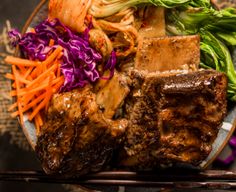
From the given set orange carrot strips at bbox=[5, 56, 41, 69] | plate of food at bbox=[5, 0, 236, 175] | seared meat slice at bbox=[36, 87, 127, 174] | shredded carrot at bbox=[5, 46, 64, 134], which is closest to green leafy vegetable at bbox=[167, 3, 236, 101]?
plate of food at bbox=[5, 0, 236, 175]

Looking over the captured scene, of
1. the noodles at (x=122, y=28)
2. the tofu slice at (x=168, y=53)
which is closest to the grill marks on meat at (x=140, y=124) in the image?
the tofu slice at (x=168, y=53)

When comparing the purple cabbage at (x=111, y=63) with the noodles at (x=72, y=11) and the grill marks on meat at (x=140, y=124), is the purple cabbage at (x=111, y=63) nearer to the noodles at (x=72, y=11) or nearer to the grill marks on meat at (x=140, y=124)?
the grill marks on meat at (x=140, y=124)

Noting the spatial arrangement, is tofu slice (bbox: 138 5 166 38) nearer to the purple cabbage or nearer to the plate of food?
the plate of food

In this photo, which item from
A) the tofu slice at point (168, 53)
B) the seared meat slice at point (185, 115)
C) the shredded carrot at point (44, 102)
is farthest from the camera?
the shredded carrot at point (44, 102)

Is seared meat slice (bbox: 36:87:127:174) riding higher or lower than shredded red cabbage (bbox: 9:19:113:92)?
lower

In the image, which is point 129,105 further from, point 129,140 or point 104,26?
point 104,26

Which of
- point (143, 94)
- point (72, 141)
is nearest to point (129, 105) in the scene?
point (143, 94)
